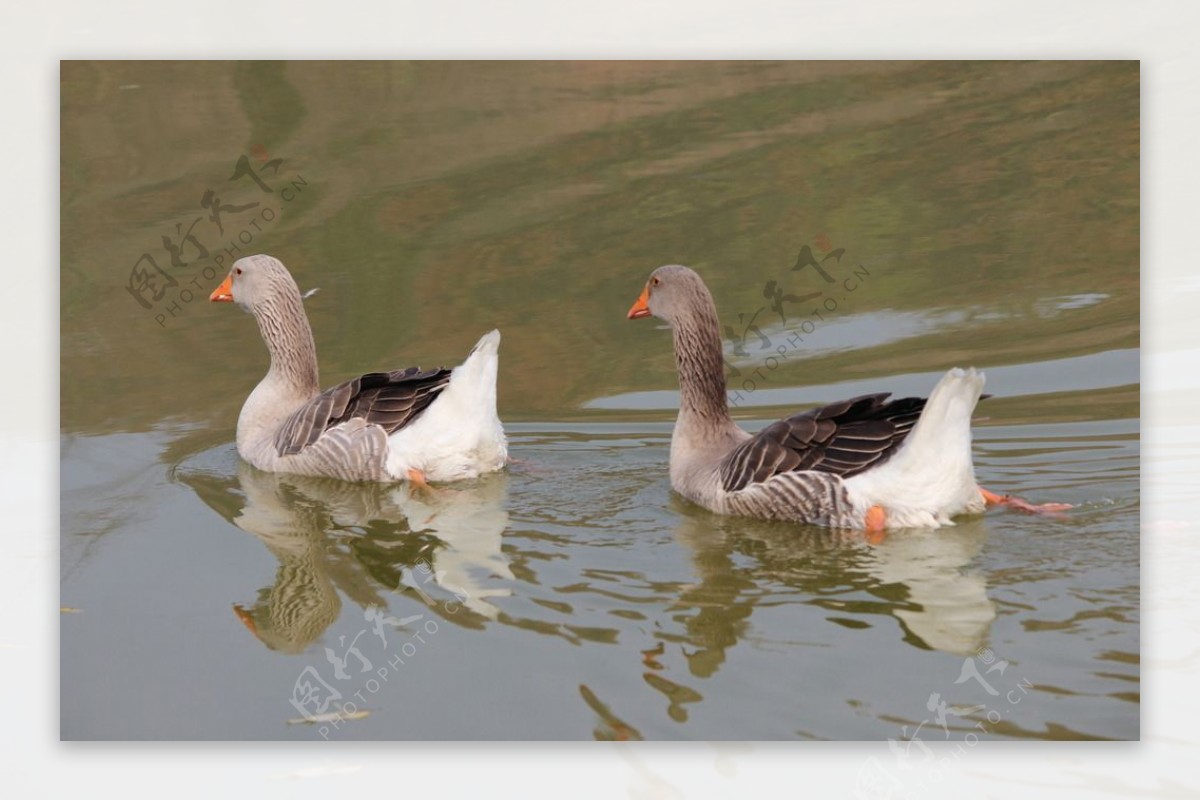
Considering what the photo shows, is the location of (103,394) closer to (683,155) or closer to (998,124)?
(683,155)

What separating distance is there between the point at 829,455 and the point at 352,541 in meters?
2.41

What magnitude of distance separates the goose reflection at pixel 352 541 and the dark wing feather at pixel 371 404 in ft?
0.91

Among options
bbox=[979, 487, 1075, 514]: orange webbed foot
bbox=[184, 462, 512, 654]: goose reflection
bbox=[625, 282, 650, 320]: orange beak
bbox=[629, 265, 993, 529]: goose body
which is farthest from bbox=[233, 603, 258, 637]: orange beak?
bbox=[979, 487, 1075, 514]: orange webbed foot

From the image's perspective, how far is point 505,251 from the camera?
10867 mm

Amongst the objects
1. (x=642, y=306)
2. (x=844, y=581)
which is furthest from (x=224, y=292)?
(x=844, y=581)

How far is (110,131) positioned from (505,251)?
2787mm

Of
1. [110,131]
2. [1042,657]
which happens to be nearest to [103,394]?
[110,131]

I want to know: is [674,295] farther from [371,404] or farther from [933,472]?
[933,472]

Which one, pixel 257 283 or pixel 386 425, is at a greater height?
pixel 257 283

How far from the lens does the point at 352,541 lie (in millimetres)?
8727

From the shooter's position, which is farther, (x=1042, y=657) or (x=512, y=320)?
(x=512, y=320)

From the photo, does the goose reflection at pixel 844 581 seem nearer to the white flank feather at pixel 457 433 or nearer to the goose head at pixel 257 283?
the white flank feather at pixel 457 433

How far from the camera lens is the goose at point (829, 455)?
793cm

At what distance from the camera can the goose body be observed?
7.93 meters
